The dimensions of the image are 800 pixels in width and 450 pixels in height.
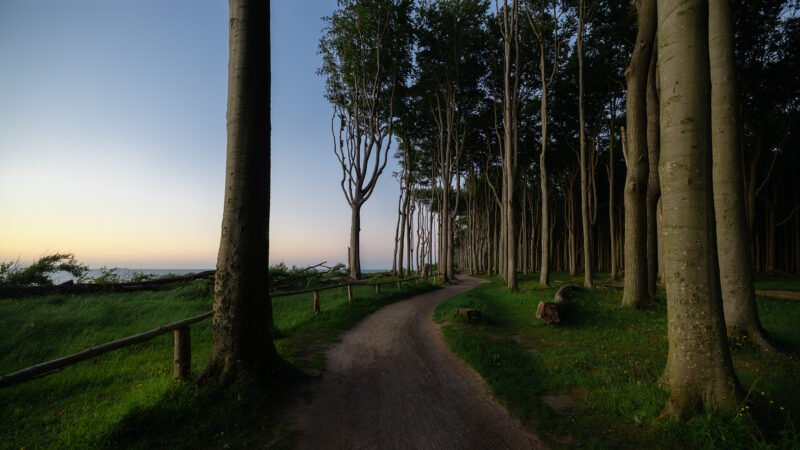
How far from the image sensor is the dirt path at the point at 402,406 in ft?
10.8

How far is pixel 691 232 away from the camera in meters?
3.31

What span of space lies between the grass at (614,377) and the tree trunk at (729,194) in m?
0.64

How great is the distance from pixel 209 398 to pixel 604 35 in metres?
20.5

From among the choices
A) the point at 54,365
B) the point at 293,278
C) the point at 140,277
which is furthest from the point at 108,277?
the point at 54,365

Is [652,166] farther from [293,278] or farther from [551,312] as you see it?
[293,278]

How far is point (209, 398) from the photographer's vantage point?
12.4 ft

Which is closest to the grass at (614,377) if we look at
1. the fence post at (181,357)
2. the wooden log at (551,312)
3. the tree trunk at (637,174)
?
the wooden log at (551,312)

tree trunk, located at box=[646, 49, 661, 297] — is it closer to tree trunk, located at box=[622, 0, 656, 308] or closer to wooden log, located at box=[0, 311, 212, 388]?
tree trunk, located at box=[622, 0, 656, 308]

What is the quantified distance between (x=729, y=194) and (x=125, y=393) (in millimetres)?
10027

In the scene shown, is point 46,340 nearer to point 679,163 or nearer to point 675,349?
point 675,349

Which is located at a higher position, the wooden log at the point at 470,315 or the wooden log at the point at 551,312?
the wooden log at the point at 551,312

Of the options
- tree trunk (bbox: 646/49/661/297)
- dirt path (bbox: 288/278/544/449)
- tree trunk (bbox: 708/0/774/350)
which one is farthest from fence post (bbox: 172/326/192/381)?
tree trunk (bbox: 646/49/661/297)

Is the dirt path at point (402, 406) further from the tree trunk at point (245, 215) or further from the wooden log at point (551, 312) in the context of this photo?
the wooden log at point (551, 312)

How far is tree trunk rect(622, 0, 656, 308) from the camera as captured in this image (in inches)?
348
